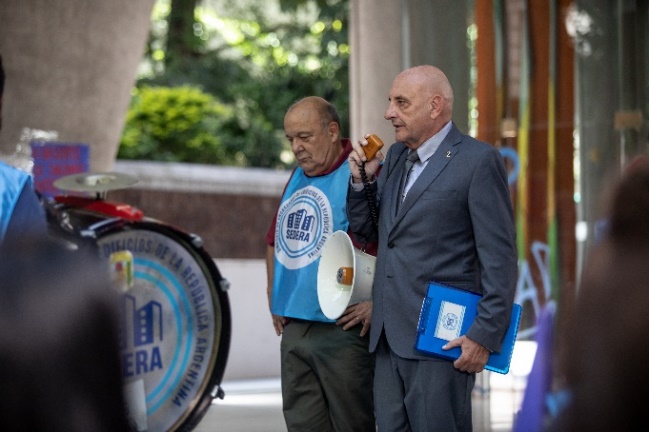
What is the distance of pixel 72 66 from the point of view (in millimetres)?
8773

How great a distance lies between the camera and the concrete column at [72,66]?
8492 millimetres

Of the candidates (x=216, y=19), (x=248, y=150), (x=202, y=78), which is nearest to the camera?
(x=248, y=150)

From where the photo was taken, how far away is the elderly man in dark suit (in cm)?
418

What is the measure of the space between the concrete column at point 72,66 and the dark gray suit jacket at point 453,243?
4.71 m

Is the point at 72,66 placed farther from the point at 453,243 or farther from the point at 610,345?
the point at 610,345

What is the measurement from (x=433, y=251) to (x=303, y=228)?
0.83m

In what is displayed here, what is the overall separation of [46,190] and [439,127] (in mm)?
4362

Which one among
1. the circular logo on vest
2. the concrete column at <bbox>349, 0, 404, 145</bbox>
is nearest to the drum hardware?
the circular logo on vest

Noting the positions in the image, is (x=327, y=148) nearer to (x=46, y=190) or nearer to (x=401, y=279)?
(x=401, y=279)

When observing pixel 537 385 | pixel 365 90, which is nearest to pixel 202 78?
pixel 365 90

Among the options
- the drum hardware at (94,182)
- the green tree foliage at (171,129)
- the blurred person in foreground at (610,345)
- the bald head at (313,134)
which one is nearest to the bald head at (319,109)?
the bald head at (313,134)

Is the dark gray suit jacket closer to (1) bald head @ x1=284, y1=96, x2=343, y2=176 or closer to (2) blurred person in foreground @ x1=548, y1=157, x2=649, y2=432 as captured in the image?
(1) bald head @ x1=284, y1=96, x2=343, y2=176

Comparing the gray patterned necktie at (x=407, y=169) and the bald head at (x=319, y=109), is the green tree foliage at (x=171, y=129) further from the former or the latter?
the gray patterned necktie at (x=407, y=169)

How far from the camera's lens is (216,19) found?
22938 mm
